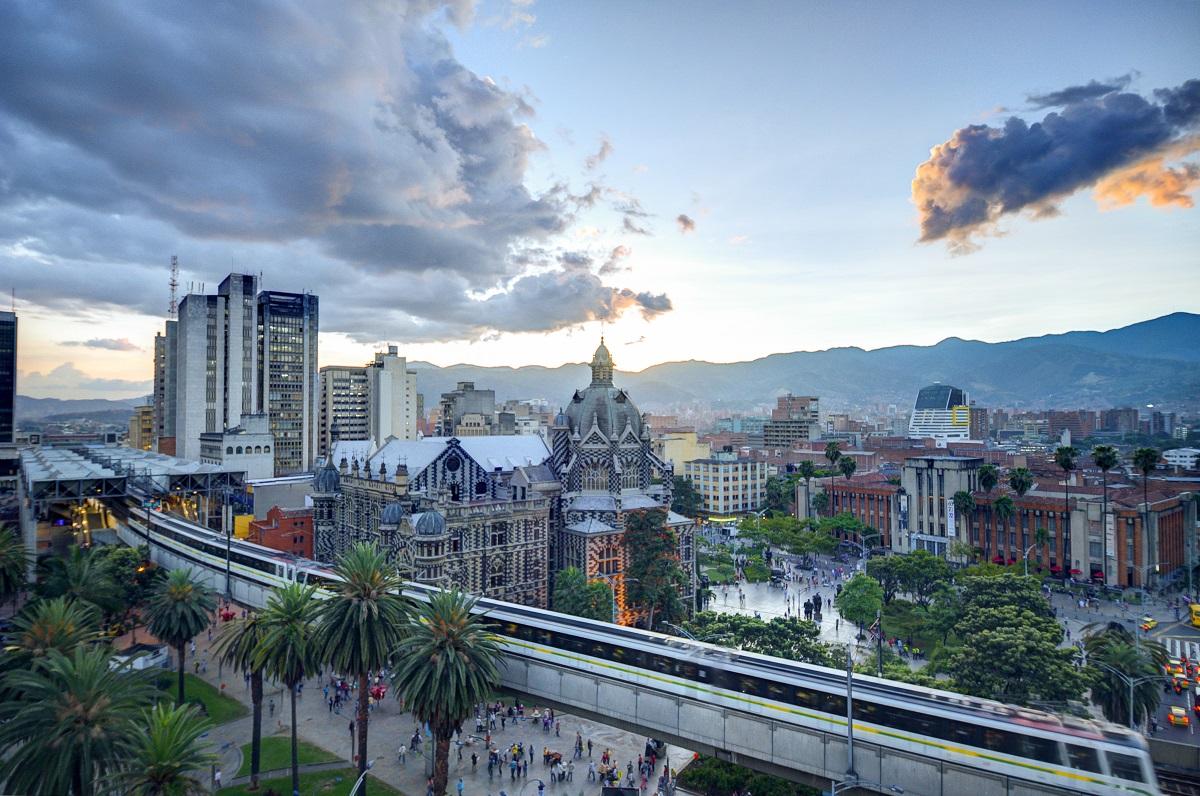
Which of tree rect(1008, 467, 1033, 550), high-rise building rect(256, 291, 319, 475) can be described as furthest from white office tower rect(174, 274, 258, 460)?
tree rect(1008, 467, 1033, 550)

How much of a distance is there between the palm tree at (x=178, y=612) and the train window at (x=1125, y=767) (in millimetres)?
60506

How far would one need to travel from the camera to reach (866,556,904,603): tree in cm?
8344

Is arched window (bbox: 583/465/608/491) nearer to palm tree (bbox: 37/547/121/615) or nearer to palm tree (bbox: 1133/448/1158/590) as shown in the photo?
palm tree (bbox: 37/547/121/615)

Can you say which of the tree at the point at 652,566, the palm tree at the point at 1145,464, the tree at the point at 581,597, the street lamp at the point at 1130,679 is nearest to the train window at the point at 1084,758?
the street lamp at the point at 1130,679

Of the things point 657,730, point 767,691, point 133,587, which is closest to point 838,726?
point 767,691

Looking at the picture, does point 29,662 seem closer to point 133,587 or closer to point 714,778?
point 133,587

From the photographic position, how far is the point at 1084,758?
28562mm

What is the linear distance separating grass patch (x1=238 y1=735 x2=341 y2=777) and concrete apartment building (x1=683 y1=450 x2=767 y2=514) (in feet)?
433

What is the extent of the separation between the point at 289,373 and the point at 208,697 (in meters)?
136

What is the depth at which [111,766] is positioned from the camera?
3097cm

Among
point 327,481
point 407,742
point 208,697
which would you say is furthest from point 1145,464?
point 208,697

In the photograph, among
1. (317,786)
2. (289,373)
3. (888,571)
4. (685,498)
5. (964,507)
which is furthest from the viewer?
(289,373)

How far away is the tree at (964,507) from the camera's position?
351ft

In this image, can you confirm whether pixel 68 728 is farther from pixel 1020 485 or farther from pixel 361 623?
pixel 1020 485
